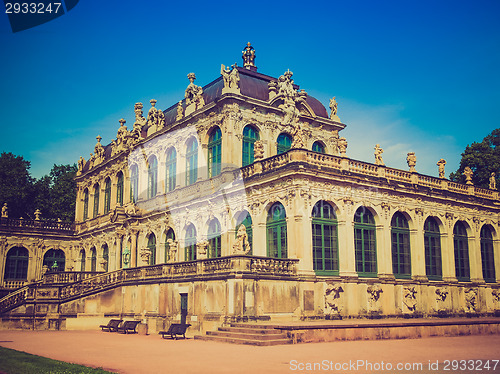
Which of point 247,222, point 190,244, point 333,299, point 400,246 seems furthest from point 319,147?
point 333,299

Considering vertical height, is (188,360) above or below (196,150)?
below

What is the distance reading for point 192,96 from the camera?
3325 cm

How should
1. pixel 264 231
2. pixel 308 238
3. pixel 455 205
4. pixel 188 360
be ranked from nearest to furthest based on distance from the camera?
pixel 188 360
pixel 308 238
pixel 264 231
pixel 455 205

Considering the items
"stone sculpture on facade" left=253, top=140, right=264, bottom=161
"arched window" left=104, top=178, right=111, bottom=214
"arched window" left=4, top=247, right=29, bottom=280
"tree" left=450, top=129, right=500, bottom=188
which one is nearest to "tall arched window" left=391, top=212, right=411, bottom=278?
"stone sculpture on facade" left=253, top=140, right=264, bottom=161

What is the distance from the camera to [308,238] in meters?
23.0

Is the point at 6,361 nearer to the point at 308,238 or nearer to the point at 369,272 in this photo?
the point at 308,238

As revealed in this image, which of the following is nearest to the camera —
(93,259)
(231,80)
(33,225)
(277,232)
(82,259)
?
(277,232)

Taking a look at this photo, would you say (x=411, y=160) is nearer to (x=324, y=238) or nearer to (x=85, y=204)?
(x=324, y=238)

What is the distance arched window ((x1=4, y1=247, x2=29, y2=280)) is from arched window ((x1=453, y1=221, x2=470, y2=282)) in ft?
107

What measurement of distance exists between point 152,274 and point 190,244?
16.7ft

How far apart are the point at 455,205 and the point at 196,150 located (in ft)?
50.8

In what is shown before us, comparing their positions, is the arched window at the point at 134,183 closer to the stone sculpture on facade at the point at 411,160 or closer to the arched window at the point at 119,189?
the arched window at the point at 119,189

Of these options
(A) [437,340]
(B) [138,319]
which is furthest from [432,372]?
(B) [138,319]

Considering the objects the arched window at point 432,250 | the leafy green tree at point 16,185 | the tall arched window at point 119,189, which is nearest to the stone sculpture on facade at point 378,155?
the arched window at point 432,250
